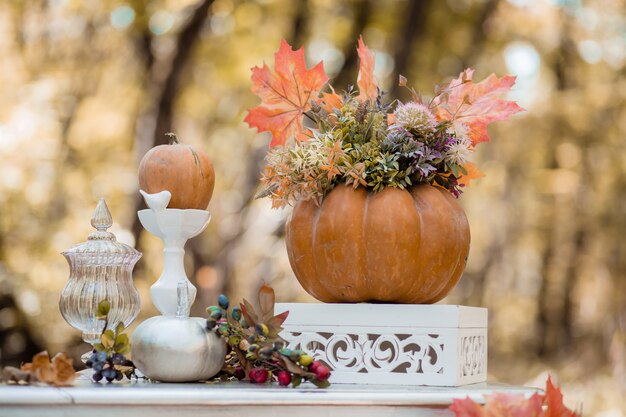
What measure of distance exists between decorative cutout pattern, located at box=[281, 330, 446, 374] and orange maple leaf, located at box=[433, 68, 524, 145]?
48cm

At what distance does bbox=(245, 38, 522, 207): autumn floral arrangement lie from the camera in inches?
75.6

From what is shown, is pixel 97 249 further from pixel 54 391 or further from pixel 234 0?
pixel 234 0

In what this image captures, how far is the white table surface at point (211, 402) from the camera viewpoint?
1.59m

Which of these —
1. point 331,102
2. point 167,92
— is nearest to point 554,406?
point 331,102

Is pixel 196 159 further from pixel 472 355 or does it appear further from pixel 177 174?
pixel 472 355

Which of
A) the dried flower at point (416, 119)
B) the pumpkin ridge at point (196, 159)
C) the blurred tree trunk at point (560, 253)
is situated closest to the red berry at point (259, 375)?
the pumpkin ridge at point (196, 159)

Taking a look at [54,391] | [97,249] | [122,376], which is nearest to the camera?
[54,391]

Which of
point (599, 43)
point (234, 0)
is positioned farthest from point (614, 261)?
point (234, 0)

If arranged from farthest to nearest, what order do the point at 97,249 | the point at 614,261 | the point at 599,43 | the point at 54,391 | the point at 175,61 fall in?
1. the point at 614,261
2. the point at 599,43
3. the point at 175,61
4. the point at 97,249
5. the point at 54,391

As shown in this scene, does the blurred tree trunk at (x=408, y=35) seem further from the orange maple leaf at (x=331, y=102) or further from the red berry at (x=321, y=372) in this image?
the red berry at (x=321, y=372)

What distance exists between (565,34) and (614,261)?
3.03m

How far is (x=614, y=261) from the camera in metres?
11.3

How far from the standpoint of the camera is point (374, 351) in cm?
187

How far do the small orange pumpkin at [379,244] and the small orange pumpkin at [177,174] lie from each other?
23 cm
